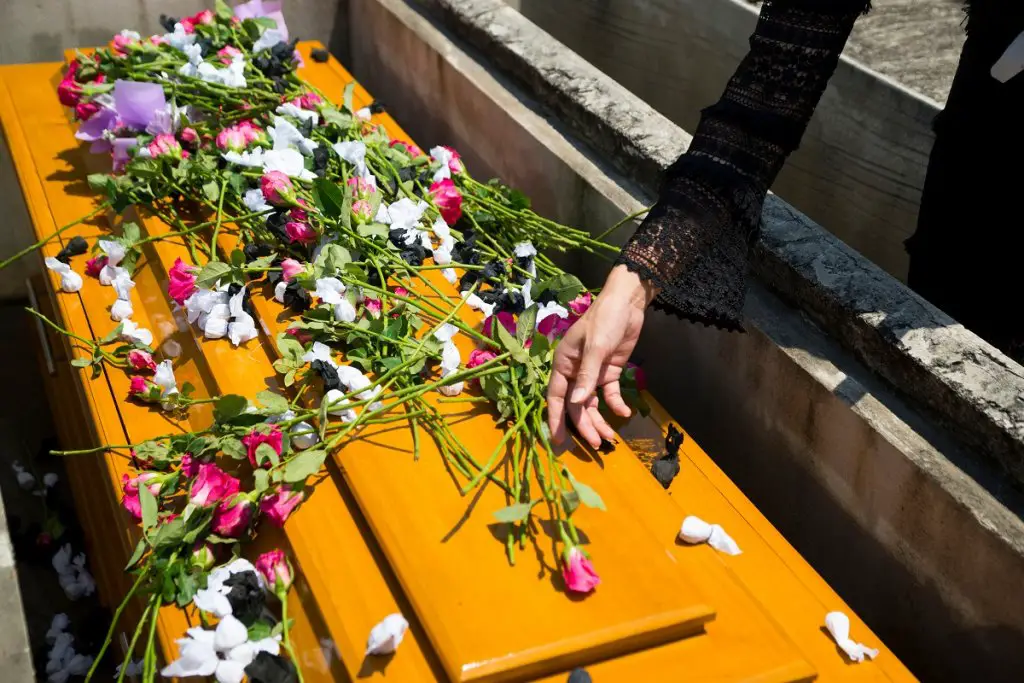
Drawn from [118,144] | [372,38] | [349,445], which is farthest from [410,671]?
[372,38]

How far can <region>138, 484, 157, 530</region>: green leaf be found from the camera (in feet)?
4.90

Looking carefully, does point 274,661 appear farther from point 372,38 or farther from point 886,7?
point 886,7

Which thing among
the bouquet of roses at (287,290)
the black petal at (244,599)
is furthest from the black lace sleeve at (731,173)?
the black petal at (244,599)

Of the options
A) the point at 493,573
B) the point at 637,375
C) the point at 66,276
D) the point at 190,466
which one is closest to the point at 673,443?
the point at 637,375

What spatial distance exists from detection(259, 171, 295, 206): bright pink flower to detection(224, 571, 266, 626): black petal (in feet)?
2.89

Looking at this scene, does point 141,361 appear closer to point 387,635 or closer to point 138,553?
point 138,553

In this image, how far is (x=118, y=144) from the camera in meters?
2.36

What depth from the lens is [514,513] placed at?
1393mm

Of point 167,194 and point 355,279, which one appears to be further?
point 167,194

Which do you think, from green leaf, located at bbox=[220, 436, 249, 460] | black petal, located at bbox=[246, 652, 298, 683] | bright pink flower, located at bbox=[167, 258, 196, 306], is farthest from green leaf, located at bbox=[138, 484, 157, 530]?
bright pink flower, located at bbox=[167, 258, 196, 306]

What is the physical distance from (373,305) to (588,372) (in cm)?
52

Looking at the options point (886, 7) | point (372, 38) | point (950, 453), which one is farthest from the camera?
point (886, 7)

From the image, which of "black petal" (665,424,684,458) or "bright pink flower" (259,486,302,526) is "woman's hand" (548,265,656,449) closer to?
"black petal" (665,424,684,458)

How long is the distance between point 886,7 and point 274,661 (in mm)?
4189
